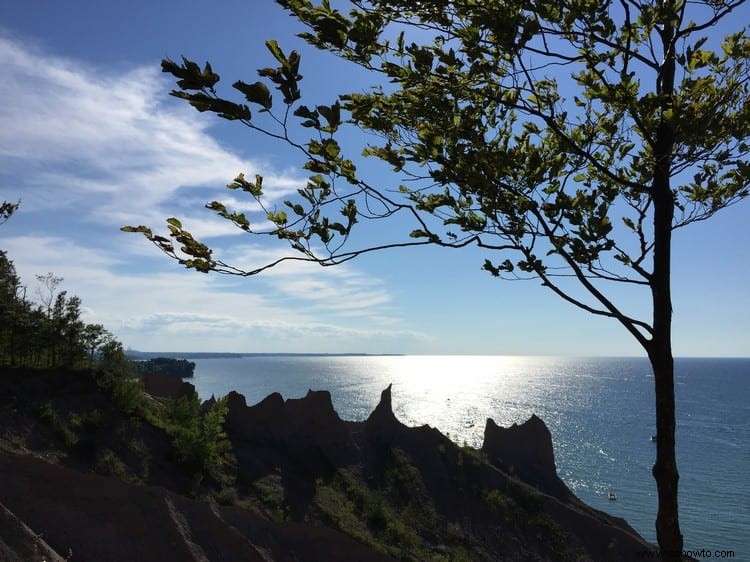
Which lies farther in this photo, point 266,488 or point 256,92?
point 266,488

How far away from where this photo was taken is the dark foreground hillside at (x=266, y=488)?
24.9 m

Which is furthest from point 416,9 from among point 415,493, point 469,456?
point 469,456

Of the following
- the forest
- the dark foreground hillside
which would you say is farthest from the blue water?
the forest

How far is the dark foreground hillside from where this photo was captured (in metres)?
24.9

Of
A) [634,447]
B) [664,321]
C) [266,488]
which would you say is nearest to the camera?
[664,321]

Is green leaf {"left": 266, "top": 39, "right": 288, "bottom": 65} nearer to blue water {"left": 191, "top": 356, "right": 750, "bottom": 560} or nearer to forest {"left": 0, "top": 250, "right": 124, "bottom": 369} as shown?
forest {"left": 0, "top": 250, "right": 124, "bottom": 369}

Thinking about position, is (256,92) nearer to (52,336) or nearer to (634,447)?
(52,336)

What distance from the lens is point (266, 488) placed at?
3631 centimetres

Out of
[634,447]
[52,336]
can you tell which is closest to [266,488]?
[52,336]

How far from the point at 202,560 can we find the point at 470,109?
26.4 meters

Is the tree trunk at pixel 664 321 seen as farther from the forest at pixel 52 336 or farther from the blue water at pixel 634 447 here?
the blue water at pixel 634 447

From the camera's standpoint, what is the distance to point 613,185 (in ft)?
27.2

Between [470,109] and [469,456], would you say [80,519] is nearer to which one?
[470,109]

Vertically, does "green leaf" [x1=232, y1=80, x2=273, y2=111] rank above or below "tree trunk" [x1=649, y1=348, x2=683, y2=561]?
above
